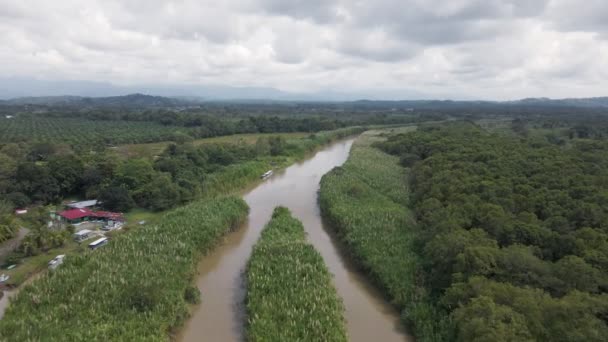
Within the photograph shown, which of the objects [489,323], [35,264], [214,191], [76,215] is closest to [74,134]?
[214,191]

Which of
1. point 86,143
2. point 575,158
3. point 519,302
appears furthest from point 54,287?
point 86,143

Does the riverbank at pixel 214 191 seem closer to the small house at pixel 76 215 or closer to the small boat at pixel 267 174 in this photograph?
the small boat at pixel 267 174

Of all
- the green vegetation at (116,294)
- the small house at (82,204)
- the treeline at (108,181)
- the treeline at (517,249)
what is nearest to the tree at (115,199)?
the treeline at (108,181)

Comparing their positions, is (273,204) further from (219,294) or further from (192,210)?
(219,294)

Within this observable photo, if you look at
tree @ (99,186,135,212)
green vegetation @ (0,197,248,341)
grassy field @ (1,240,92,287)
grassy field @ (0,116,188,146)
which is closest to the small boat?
tree @ (99,186,135,212)

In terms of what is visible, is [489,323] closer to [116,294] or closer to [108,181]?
[116,294]

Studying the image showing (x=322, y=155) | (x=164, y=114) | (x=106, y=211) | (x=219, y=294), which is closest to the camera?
(x=219, y=294)

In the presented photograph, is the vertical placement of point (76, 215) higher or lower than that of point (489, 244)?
lower
